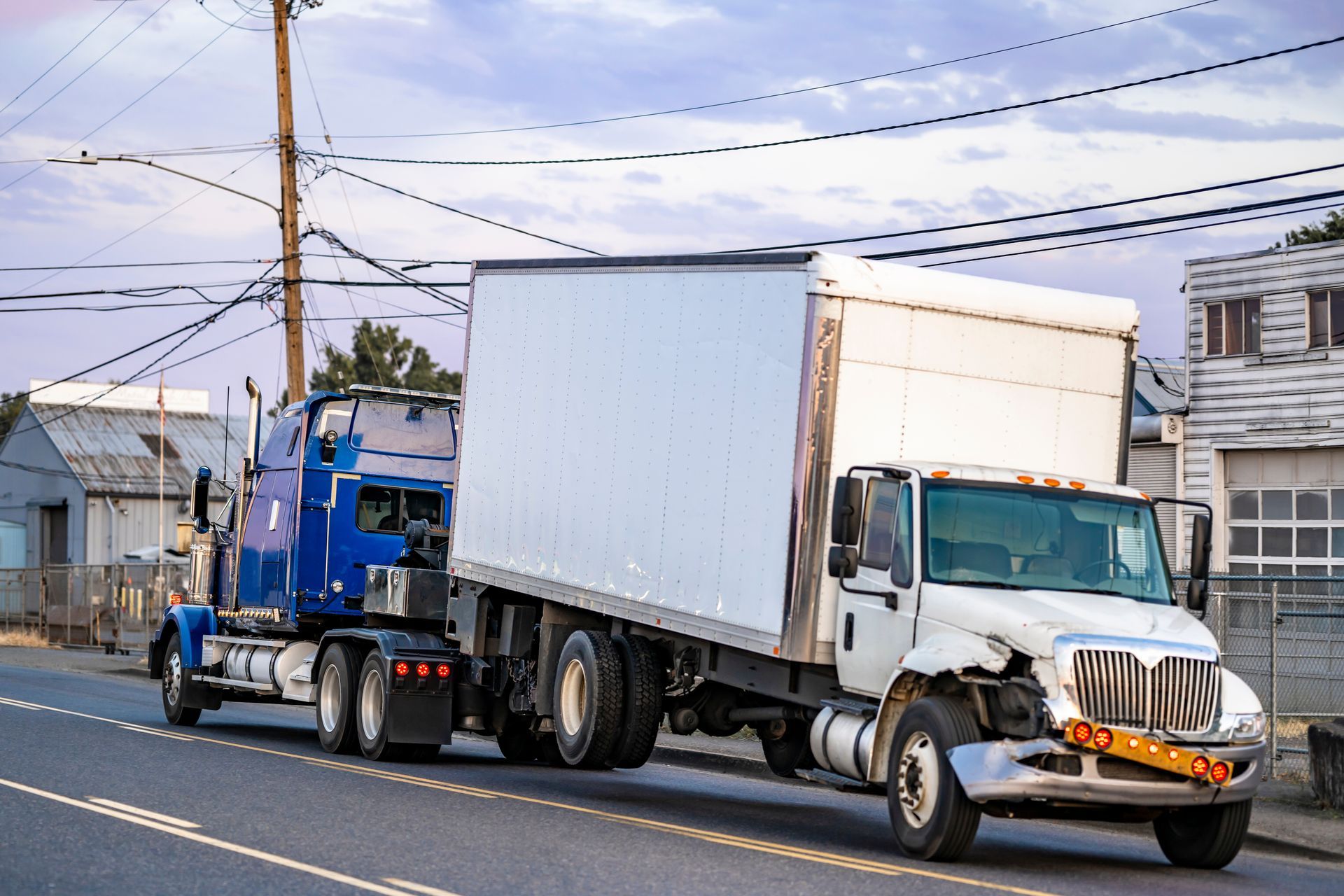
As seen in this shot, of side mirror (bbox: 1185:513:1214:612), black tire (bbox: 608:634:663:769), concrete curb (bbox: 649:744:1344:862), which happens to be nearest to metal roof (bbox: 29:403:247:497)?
concrete curb (bbox: 649:744:1344:862)

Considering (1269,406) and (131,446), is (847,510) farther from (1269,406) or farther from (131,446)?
(131,446)

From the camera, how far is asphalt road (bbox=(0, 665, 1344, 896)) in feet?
29.0

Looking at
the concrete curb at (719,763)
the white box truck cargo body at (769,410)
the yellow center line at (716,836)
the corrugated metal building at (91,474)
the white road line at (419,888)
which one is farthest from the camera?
the corrugated metal building at (91,474)

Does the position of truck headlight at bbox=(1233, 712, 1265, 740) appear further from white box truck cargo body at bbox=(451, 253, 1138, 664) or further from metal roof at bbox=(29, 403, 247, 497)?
metal roof at bbox=(29, 403, 247, 497)

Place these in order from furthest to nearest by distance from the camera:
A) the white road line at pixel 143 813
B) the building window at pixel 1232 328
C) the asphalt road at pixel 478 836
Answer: the building window at pixel 1232 328 → the white road line at pixel 143 813 → the asphalt road at pixel 478 836

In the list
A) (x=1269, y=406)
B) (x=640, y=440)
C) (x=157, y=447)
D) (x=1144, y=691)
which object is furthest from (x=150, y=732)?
(x=157, y=447)

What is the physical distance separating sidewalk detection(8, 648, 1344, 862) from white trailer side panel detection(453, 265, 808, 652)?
12.6 feet

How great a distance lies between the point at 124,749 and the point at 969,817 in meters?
9.29

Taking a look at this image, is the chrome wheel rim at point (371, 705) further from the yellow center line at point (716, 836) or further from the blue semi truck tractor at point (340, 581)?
the yellow center line at point (716, 836)

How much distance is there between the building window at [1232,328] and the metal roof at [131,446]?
39.6m

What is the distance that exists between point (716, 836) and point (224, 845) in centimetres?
311

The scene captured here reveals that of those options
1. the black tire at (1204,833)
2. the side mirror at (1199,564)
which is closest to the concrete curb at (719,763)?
the black tire at (1204,833)

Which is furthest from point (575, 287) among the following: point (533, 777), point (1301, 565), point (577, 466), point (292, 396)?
point (1301, 565)

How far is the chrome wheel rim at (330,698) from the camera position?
16.7 metres
